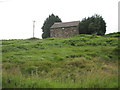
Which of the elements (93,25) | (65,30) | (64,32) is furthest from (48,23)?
(93,25)

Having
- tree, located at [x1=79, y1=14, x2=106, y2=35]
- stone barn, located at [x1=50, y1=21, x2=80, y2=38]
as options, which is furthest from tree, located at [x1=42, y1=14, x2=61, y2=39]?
tree, located at [x1=79, y1=14, x2=106, y2=35]

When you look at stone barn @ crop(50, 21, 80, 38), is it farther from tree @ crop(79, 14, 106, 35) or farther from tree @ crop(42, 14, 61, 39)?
tree @ crop(42, 14, 61, 39)

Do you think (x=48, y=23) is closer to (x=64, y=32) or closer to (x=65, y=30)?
(x=64, y=32)

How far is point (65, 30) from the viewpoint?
44406 mm

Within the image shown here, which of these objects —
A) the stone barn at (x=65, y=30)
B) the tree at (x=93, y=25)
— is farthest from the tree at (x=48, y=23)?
the tree at (x=93, y=25)

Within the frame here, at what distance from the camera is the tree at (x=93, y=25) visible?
39219 millimetres

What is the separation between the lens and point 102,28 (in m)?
41.9

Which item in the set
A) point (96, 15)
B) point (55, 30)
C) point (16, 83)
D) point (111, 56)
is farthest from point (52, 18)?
point (16, 83)

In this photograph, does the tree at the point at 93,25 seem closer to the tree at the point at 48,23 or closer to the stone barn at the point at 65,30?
the stone barn at the point at 65,30

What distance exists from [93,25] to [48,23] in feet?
68.7

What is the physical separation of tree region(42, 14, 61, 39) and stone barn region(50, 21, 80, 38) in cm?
510

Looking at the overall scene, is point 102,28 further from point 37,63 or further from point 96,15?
point 37,63

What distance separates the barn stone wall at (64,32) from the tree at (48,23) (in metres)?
5.10

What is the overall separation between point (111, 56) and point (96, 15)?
36268mm
